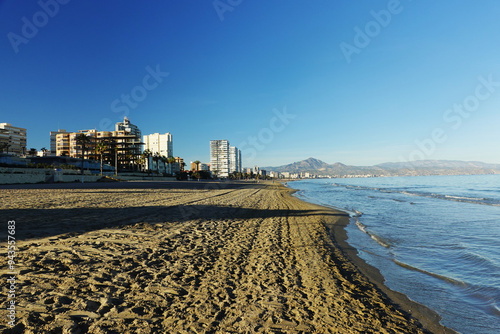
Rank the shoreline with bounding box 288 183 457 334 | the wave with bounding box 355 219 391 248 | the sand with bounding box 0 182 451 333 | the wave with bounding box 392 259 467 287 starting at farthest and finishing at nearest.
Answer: the wave with bounding box 355 219 391 248
the wave with bounding box 392 259 467 287
the shoreline with bounding box 288 183 457 334
the sand with bounding box 0 182 451 333

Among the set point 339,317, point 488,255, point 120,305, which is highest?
point 120,305

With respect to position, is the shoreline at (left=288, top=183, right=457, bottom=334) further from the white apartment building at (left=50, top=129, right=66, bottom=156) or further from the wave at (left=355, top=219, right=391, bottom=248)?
the white apartment building at (left=50, top=129, right=66, bottom=156)

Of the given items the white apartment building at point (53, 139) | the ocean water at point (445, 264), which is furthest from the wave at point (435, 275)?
the white apartment building at point (53, 139)

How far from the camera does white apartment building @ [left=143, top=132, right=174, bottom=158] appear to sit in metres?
184

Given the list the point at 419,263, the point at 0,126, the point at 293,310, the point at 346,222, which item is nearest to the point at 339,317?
the point at 293,310

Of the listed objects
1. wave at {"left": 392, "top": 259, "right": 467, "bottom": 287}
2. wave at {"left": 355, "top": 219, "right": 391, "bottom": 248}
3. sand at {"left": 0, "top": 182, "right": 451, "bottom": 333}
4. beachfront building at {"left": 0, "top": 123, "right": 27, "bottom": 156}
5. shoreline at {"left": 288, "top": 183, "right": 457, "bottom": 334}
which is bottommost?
wave at {"left": 355, "top": 219, "right": 391, "bottom": 248}

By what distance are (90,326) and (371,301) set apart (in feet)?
15.0

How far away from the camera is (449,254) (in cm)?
832

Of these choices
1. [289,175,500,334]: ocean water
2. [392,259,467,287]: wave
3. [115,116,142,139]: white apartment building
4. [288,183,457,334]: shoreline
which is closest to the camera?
[288,183,457,334]: shoreline

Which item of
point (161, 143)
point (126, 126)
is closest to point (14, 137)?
point (126, 126)

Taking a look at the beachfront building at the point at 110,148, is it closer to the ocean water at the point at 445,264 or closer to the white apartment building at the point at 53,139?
the white apartment building at the point at 53,139

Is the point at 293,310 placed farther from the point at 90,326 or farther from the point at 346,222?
the point at 346,222

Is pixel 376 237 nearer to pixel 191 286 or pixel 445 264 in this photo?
pixel 445 264

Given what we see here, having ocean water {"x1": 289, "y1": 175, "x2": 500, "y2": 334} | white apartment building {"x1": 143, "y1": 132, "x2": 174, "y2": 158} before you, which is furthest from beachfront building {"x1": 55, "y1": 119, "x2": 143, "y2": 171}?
ocean water {"x1": 289, "y1": 175, "x2": 500, "y2": 334}
